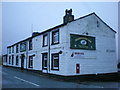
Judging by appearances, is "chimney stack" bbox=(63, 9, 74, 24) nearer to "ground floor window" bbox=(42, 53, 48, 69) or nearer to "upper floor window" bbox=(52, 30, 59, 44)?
"upper floor window" bbox=(52, 30, 59, 44)

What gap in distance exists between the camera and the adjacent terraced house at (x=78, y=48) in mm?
18453

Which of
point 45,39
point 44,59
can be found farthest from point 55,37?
point 44,59

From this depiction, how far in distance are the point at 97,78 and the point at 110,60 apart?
3526 millimetres

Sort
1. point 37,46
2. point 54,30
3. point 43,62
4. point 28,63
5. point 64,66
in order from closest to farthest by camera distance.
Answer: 1. point 64,66
2. point 54,30
3. point 43,62
4. point 37,46
5. point 28,63

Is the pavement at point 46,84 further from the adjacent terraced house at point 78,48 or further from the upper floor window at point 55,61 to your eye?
the upper floor window at point 55,61

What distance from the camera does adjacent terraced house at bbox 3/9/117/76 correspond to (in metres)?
18.5

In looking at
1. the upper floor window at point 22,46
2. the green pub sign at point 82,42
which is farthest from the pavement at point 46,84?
the upper floor window at point 22,46

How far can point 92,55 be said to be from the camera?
19.9 metres

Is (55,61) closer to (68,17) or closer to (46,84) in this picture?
(68,17)

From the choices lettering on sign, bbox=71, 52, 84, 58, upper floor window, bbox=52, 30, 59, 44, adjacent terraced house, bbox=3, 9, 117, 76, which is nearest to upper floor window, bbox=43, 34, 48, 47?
adjacent terraced house, bbox=3, 9, 117, 76

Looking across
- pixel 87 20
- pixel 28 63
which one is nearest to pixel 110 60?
pixel 87 20

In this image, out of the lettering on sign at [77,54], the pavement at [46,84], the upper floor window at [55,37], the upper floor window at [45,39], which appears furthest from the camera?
the upper floor window at [45,39]

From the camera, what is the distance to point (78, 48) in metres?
19.0

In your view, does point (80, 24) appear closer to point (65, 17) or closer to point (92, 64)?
point (65, 17)
